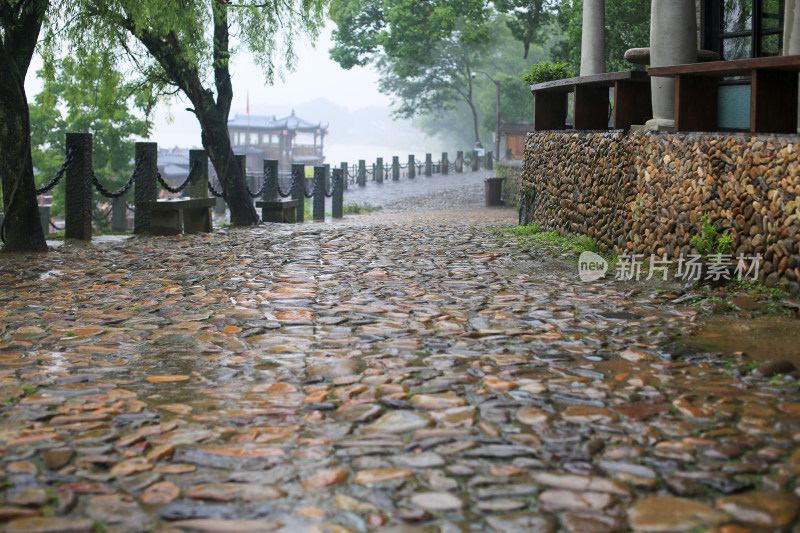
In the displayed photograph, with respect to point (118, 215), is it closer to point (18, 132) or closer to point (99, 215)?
point (99, 215)

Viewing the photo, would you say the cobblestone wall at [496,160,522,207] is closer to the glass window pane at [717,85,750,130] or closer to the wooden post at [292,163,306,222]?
the wooden post at [292,163,306,222]

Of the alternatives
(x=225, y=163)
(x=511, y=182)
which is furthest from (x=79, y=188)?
(x=511, y=182)

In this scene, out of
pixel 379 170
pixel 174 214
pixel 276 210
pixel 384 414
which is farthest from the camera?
pixel 379 170

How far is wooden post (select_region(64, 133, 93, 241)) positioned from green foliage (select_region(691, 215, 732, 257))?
332 inches

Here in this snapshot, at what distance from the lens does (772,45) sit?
11.0 meters

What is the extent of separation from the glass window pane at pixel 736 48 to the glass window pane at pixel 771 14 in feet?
1.16

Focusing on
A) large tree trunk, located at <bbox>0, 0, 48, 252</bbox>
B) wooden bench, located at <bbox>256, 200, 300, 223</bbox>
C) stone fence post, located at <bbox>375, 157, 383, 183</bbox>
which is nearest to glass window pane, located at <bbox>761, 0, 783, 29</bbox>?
large tree trunk, located at <bbox>0, 0, 48, 252</bbox>

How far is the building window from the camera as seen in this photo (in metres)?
11.0

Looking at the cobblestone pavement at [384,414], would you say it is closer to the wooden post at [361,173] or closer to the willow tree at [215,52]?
the willow tree at [215,52]

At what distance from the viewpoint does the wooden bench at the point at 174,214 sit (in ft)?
42.3

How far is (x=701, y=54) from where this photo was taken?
10.6m

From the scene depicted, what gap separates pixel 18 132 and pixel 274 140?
52.1 metres

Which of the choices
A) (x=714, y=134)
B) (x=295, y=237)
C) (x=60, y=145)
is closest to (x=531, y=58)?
(x=60, y=145)

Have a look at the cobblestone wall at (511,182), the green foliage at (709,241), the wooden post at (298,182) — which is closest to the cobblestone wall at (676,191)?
the green foliage at (709,241)
